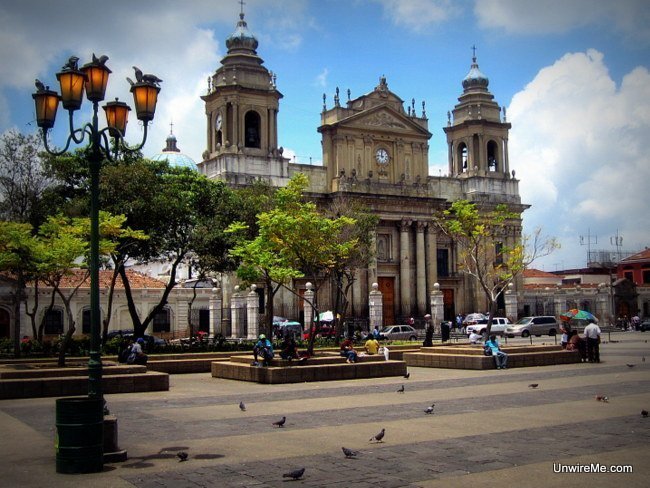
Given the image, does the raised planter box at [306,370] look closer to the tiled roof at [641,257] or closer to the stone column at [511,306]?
the stone column at [511,306]

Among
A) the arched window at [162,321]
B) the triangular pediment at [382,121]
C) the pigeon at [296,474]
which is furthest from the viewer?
the triangular pediment at [382,121]

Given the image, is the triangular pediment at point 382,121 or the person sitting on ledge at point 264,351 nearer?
the person sitting on ledge at point 264,351

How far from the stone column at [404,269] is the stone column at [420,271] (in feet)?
2.61

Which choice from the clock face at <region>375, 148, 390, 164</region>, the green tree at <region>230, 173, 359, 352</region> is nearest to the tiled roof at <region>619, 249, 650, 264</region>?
the clock face at <region>375, 148, 390, 164</region>

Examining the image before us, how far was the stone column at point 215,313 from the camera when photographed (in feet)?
159

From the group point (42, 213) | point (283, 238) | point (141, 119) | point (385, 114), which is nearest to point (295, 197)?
point (283, 238)

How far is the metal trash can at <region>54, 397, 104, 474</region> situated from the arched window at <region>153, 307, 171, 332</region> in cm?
4030

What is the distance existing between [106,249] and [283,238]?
222 inches

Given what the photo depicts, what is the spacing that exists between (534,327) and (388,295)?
13090 millimetres

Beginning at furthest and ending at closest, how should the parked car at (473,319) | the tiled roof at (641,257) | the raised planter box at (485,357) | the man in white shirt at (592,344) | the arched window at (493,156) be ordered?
1. the tiled roof at (641,257)
2. the arched window at (493,156)
3. the parked car at (473,319)
4. the man in white shirt at (592,344)
5. the raised planter box at (485,357)

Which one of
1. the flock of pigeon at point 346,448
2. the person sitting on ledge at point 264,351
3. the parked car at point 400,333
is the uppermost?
the person sitting on ledge at point 264,351

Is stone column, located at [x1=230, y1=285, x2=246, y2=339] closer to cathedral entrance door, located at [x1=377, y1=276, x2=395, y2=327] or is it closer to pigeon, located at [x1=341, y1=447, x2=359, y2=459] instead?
cathedral entrance door, located at [x1=377, y1=276, x2=395, y2=327]

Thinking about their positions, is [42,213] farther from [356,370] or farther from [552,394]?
[552,394]

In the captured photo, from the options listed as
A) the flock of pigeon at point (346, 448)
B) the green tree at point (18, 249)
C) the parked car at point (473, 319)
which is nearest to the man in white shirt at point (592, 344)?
the flock of pigeon at point (346, 448)
